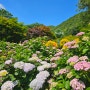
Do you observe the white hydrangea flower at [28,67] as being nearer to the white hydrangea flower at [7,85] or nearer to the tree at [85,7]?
the white hydrangea flower at [7,85]

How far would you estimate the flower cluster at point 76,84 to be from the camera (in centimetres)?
473

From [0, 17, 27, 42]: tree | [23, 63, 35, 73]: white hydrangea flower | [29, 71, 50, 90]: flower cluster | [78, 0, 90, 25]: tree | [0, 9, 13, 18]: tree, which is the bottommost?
[29, 71, 50, 90]: flower cluster

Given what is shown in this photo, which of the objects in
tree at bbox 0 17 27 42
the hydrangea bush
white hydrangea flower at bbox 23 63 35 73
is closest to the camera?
the hydrangea bush

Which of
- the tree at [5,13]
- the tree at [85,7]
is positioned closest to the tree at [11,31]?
the tree at [85,7]

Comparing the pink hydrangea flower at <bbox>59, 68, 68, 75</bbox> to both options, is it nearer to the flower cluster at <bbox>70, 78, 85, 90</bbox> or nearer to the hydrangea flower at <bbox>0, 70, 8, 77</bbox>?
the flower cluster at <bbox>70, 78, 85, 90</bbox>

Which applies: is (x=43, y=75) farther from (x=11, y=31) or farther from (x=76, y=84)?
(x=11, y=31)

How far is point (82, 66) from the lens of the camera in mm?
4809

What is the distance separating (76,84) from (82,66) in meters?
→ 0.28

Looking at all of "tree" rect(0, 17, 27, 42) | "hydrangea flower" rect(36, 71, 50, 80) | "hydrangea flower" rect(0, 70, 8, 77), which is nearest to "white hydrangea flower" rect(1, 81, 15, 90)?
"hydrangea flower" rect(0, 70, 8, 77)

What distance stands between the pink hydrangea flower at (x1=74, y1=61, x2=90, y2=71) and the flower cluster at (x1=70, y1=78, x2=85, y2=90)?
0.61ft

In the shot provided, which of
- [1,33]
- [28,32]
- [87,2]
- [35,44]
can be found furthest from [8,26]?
[87,2]

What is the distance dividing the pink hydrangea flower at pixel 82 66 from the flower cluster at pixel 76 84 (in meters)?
0.19

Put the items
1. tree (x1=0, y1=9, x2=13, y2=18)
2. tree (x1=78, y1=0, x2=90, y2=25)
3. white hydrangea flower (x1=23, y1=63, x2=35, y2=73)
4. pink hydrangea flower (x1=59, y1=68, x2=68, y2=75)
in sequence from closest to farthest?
pink hydrangea flower (x1=59, y1=68, x2=68, y2=75) → white hydrangea flower (x1=23, y1=63, x2=35, y2=73) → tree (x1=78, y1=0, x2=90, y2=25) → tree (x1=0, y1=9, x2=13, y2=18)

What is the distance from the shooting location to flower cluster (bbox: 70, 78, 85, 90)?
473 cm
